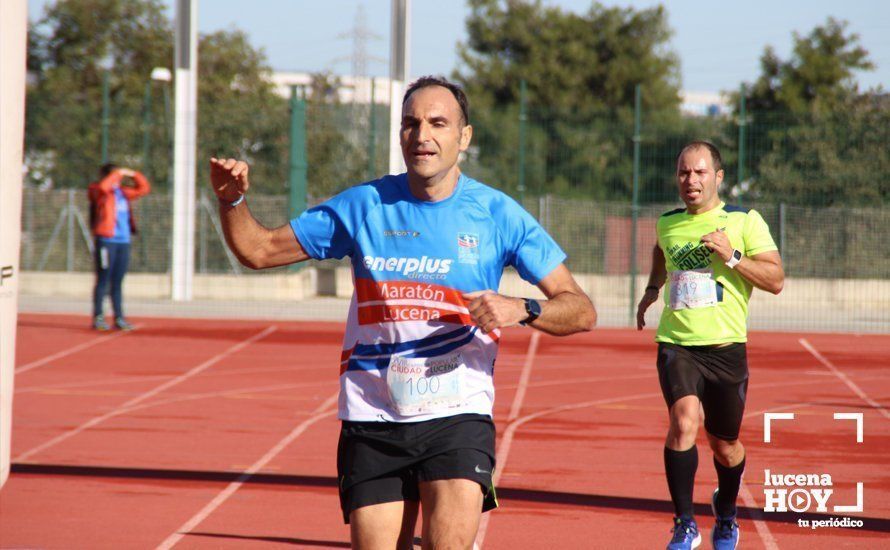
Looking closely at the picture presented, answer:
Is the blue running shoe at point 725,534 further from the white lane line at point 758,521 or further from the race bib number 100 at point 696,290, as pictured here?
the race bib number 100 at point 696,290

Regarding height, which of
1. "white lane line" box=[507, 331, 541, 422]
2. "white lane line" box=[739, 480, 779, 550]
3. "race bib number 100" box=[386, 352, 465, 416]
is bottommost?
"white lane line" box=[739, 480, 779, 550]

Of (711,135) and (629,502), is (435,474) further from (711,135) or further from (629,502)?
(711,135)

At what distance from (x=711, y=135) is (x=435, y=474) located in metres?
20.5

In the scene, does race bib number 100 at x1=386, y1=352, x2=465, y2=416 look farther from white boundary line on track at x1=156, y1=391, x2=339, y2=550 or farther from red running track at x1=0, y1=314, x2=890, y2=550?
white boundary line on track at x1=156, y1=391, x2=339, y2=550

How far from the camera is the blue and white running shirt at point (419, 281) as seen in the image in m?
4.12

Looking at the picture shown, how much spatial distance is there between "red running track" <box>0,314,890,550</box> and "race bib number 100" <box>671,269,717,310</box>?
1.29 m

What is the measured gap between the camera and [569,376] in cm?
1394

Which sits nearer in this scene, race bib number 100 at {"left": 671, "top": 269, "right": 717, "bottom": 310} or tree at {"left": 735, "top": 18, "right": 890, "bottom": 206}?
race bib number 100 at {"left": 671, "top": 269, "right": 717, "bottom": 310}

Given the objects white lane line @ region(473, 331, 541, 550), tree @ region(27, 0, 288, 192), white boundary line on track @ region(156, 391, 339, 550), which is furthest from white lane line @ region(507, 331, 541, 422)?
tree @ region(27, 0, 288, 192)

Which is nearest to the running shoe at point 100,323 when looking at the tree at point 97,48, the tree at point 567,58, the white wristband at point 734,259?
the white wristband at point 734,259

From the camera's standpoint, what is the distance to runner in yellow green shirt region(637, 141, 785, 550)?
21.1 ft

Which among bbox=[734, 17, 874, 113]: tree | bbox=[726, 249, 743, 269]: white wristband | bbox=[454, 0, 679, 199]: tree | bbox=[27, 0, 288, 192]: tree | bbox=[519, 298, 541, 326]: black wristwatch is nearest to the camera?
bbox=[519, 298, 541, 326]: black wristwatch

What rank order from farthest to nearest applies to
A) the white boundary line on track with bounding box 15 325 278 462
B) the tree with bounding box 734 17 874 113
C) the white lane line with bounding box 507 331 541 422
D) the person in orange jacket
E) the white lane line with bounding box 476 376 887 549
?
the tree with bounding box 734 17 874 113 < the person in orange jacket < the white lane line with bounding box 507 331 541 422 < the white boundary line on track with bounding box 15 325 278 462 < the white lane line with bounding box 476 376 887 549

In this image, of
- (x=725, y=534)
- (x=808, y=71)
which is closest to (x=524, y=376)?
(x=725, y=534)
